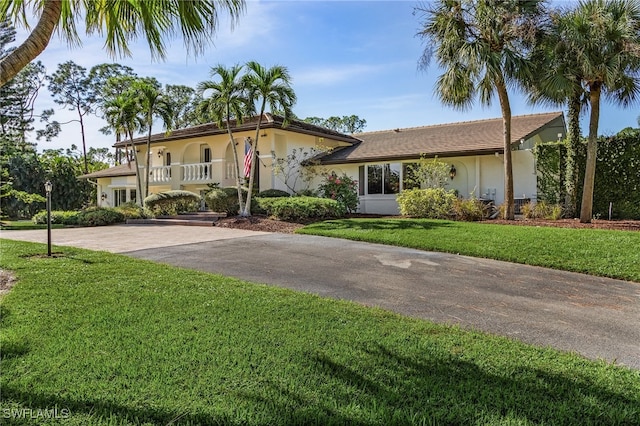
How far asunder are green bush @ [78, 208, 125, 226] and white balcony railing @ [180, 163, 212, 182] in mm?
5070

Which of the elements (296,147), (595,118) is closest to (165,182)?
(296,147)

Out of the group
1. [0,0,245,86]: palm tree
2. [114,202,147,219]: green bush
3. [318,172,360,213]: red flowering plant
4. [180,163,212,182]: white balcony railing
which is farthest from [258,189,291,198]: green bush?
[0,0,245,86]: palm tree

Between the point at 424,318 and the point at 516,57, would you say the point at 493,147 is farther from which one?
the point at 424,318

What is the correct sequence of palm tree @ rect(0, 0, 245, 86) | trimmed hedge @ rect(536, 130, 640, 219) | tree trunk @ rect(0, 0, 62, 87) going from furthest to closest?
trimmed hedge @ rect(536, 130, 640, 219), palm tree @ rect(0, 0, 245, 86), tree trunk @ rect(0, 0, 62, 87)

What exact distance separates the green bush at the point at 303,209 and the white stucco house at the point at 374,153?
Answer: 3.90 metres

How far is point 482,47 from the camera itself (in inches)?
535

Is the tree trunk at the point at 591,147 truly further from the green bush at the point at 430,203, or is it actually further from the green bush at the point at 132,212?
the green bush at the point at 132,212

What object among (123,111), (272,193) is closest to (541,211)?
(272,193)

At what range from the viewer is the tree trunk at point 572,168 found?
50.1ft

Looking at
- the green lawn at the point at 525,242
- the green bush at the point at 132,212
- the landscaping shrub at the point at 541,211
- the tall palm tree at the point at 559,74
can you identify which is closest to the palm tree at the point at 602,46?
the tall palm tree at the point at 559,74

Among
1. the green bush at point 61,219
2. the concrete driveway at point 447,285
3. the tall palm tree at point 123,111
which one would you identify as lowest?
the concrete driveway at point 447,285

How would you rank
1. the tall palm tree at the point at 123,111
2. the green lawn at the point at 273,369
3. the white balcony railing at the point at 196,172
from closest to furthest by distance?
1. the green lawn at the point at 273,369
2. the tall palm tree at the point at 123,111
3. the white balcony railing at the point at 196,172

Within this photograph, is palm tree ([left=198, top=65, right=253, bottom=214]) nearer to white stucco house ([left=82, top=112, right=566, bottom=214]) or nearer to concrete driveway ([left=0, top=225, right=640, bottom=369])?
white stucco house ([left=82, top=112, right=566, bottom=214])

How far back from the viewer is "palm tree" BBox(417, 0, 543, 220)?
44.7 ft
